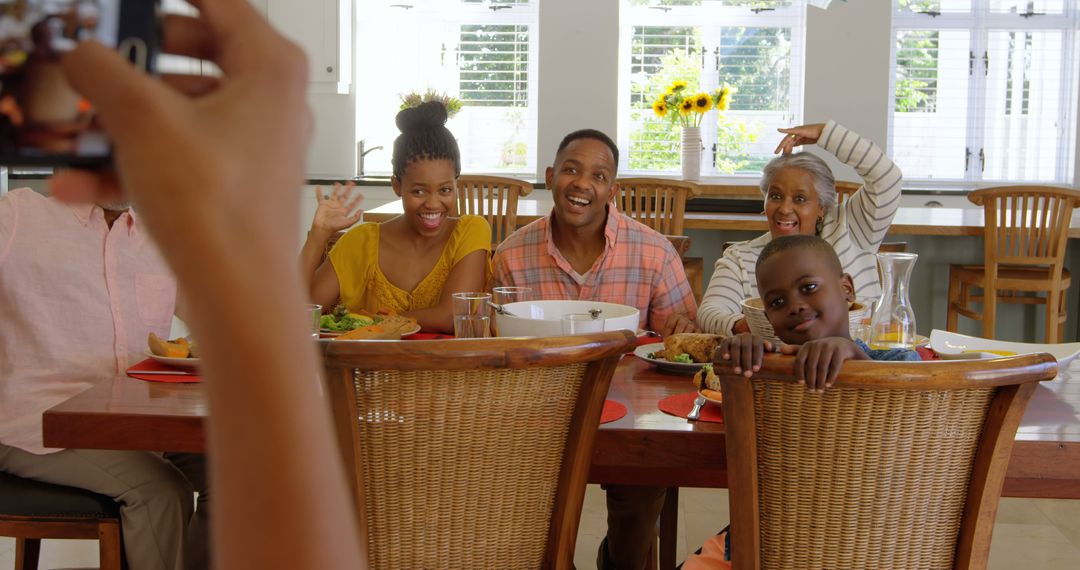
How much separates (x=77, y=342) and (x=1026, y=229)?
3839 mm

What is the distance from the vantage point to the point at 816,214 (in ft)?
8.30

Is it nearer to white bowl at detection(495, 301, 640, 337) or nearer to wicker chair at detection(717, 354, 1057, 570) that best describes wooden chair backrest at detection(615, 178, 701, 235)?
white bowl at detection(495, 301, 640, 337)

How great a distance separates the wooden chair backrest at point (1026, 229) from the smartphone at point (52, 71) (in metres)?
4.46

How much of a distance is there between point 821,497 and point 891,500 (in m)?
0.08

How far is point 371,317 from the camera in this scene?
218 centimetres

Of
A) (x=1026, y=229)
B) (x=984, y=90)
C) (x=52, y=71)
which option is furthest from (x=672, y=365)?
(x=984, y=90)

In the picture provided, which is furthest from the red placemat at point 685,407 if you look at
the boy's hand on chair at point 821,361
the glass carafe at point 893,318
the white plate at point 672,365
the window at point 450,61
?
the window at point 450,61

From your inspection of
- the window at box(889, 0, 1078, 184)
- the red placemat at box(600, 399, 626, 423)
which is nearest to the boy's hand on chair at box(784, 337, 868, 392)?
the red placemat at box(600, 399, 626, 423)

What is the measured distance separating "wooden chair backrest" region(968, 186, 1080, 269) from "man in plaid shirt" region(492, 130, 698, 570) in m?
2.30

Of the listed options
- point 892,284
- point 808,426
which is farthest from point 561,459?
point 892,284

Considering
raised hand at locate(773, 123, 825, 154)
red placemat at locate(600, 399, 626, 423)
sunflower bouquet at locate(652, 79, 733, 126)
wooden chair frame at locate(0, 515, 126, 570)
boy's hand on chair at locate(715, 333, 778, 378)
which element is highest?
sunflower bouquet at locate(652, 79, 733, 126)

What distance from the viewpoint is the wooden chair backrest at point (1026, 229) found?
Result: 429cm

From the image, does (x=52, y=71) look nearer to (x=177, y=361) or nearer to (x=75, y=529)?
(x=177, y=361)

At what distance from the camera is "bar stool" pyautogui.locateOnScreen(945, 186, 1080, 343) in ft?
14.2
